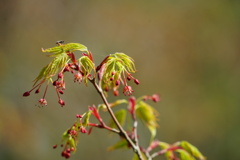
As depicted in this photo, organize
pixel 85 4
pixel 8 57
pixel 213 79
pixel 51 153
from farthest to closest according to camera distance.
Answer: pixel 85 4
pixel 213 79
pixel 8 57
pixel 51 153

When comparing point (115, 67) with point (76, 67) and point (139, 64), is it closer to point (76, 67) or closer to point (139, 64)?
point (76, 67)

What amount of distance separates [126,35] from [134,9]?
56cm

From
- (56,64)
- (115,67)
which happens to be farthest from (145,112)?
(56,64)

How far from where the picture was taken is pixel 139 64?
6.64m

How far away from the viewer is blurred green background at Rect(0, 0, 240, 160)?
228 inches

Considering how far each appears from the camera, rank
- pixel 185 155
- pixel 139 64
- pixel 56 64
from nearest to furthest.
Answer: pixel 56 64 → pixel 185 155 → pixel 139 64

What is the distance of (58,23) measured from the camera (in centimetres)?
685

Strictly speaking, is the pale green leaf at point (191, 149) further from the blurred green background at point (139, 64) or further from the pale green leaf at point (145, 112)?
the blurred green background at point (139, 64)

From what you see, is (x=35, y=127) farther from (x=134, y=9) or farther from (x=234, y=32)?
(x=234, y=32)

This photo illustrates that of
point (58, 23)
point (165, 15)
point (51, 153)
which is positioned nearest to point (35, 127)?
point (51, 153)

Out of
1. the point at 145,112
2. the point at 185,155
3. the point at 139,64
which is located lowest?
the point at 139,64

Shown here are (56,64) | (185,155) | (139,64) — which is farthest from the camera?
(139,64)

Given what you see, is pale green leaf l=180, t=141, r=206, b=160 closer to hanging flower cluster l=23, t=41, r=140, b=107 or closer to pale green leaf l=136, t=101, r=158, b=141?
pale green leaf l=136, t=101, r=158, b=141

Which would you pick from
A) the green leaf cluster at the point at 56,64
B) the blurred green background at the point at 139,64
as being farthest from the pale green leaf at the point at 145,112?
the blurred green background at the point at 139,64
